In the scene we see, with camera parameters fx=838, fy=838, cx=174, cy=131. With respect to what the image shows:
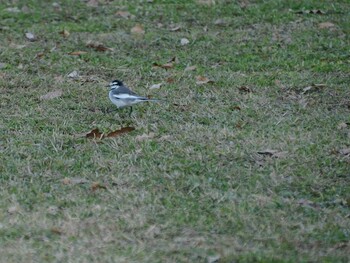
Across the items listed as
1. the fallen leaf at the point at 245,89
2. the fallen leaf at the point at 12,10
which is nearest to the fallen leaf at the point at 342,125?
the fallen leaf at the point at 245,89

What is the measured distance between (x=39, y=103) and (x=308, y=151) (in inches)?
109

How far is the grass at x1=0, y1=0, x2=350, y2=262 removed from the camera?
545 cm

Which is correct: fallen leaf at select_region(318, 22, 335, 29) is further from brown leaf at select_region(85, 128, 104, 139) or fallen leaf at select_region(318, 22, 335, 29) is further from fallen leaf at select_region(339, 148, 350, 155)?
brown leaf at select_region(85, 128, 104, 139)

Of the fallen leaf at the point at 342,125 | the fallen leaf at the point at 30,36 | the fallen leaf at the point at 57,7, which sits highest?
the fallen leaf at the point at 342,125

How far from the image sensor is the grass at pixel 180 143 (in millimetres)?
5445

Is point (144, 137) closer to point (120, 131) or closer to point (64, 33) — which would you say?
point (120, 131)

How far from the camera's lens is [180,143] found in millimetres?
7098

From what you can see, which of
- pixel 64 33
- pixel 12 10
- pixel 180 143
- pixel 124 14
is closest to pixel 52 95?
pixel 180 143

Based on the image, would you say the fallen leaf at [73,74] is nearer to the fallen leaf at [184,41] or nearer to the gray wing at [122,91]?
the gray wing at [122,91]

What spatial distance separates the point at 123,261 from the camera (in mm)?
5105

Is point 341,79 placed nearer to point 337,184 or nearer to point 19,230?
point 337,184

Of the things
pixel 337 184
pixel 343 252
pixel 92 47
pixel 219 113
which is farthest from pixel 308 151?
pixel 92 47

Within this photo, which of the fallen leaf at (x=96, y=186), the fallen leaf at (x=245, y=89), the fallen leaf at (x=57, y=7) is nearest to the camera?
the fallen leaf at (x=96, y=186)

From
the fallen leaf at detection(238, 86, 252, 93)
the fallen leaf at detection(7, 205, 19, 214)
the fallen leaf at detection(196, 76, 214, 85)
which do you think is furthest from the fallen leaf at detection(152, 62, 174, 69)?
the fallen leaf at detection(7, 205, 19, 214)
